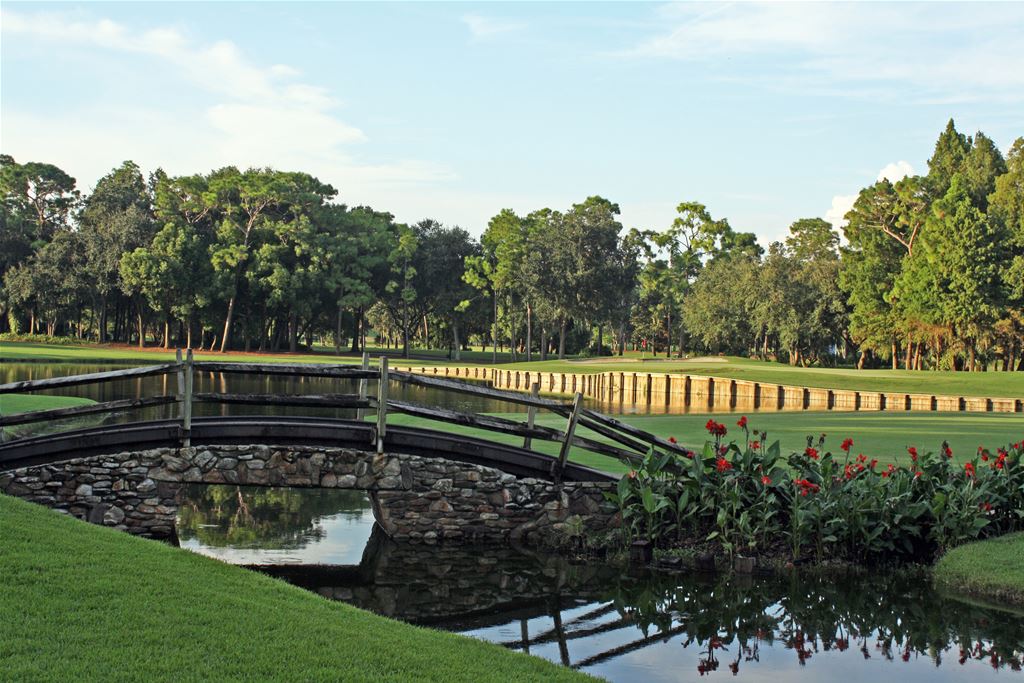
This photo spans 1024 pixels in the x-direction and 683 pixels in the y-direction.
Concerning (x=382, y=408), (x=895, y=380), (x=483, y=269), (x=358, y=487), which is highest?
(x=483, y=269)

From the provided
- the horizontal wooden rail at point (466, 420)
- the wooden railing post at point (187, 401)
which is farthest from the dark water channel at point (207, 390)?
the horizontal wooden rail at point (466, 420)

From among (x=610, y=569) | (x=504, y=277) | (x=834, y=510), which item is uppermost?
(x=504, y=277)

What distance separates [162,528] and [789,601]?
7508 millimetres

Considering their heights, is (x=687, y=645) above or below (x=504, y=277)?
below

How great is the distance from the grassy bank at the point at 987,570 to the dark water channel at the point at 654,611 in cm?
28

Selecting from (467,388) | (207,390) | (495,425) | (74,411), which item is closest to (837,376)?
(207,390)

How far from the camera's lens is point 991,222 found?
65000 mm

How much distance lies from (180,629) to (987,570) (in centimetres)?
855

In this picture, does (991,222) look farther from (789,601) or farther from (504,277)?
(789,601)

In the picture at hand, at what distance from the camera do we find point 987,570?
A: 1084 cm

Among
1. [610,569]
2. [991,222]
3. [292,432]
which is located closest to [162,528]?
[292,432]

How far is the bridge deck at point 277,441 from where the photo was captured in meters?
12.0

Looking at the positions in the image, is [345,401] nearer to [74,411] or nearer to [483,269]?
[74,411]

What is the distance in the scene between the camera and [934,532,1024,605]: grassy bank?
1037 cm
